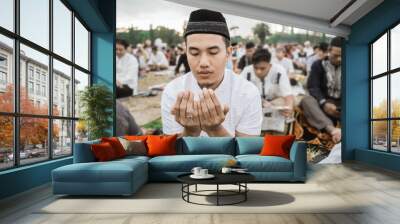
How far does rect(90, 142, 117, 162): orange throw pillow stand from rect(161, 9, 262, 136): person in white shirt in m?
3.04

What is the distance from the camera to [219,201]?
4801 mm

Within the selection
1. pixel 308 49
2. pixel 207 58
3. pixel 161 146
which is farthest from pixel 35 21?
pixel 308 49

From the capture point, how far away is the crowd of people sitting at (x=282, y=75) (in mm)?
9086

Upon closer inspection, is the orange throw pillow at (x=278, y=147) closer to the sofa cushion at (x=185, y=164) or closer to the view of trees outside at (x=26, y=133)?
the sofa cushion at (x=185, y=164)

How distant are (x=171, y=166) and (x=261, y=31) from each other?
4496 mm

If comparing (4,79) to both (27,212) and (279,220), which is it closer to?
(27,212)

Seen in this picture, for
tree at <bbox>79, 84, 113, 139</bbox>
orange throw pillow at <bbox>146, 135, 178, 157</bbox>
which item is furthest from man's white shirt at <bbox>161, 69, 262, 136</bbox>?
orange throw pillow at <bbox>146, 135, 178, 157</bbox>

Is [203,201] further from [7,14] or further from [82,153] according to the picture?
[7,14]

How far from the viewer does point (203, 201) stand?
4789 mm

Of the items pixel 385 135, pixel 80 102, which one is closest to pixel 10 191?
pixel 80 102

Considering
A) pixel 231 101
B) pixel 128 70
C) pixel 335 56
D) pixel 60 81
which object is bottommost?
pixel 231 101

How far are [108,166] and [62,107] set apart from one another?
2398 mm

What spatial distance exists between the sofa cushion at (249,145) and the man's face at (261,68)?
2.36 metres

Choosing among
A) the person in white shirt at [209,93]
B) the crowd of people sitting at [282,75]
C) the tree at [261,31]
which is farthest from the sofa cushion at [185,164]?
the tree at [261,31]
